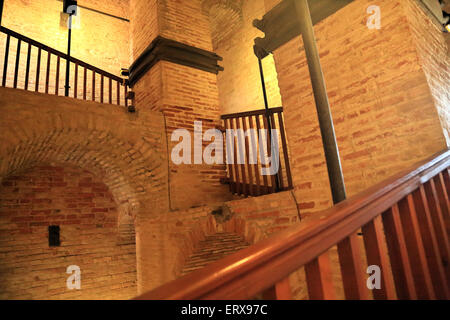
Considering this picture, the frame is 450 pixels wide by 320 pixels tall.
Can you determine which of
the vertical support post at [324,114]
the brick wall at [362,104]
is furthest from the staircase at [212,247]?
the vertical support post at [324,114]

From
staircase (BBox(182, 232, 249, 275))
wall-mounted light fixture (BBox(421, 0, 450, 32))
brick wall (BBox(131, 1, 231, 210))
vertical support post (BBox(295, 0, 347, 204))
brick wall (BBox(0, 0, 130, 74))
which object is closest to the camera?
vertical support post (BBox(295, 0, 347, 204))

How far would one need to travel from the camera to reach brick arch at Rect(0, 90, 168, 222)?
3719mm

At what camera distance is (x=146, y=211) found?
5.06 meters

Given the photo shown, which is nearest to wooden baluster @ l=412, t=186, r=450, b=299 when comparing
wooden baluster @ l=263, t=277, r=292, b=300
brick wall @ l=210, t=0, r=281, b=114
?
wooden baluster @ l=263, t=277, r=292, b=300

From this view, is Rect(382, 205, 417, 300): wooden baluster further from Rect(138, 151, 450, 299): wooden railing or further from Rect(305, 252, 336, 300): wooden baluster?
Rect(305, 252, 336, 300): wooden baluster

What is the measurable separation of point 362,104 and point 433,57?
0.87 meters

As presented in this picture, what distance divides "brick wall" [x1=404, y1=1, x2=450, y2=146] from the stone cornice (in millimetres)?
3698

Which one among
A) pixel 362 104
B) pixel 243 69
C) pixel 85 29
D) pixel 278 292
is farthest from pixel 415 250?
pixel 85 29

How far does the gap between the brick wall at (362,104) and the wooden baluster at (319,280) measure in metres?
2.13

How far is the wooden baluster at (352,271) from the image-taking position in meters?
0.94

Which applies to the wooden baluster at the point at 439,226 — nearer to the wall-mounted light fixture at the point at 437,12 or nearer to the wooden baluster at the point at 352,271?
the wooden baluster at the point at 352,271

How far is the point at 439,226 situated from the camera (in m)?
1.40

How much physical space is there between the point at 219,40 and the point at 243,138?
5.76 metres

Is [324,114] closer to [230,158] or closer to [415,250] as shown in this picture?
[415,250]
